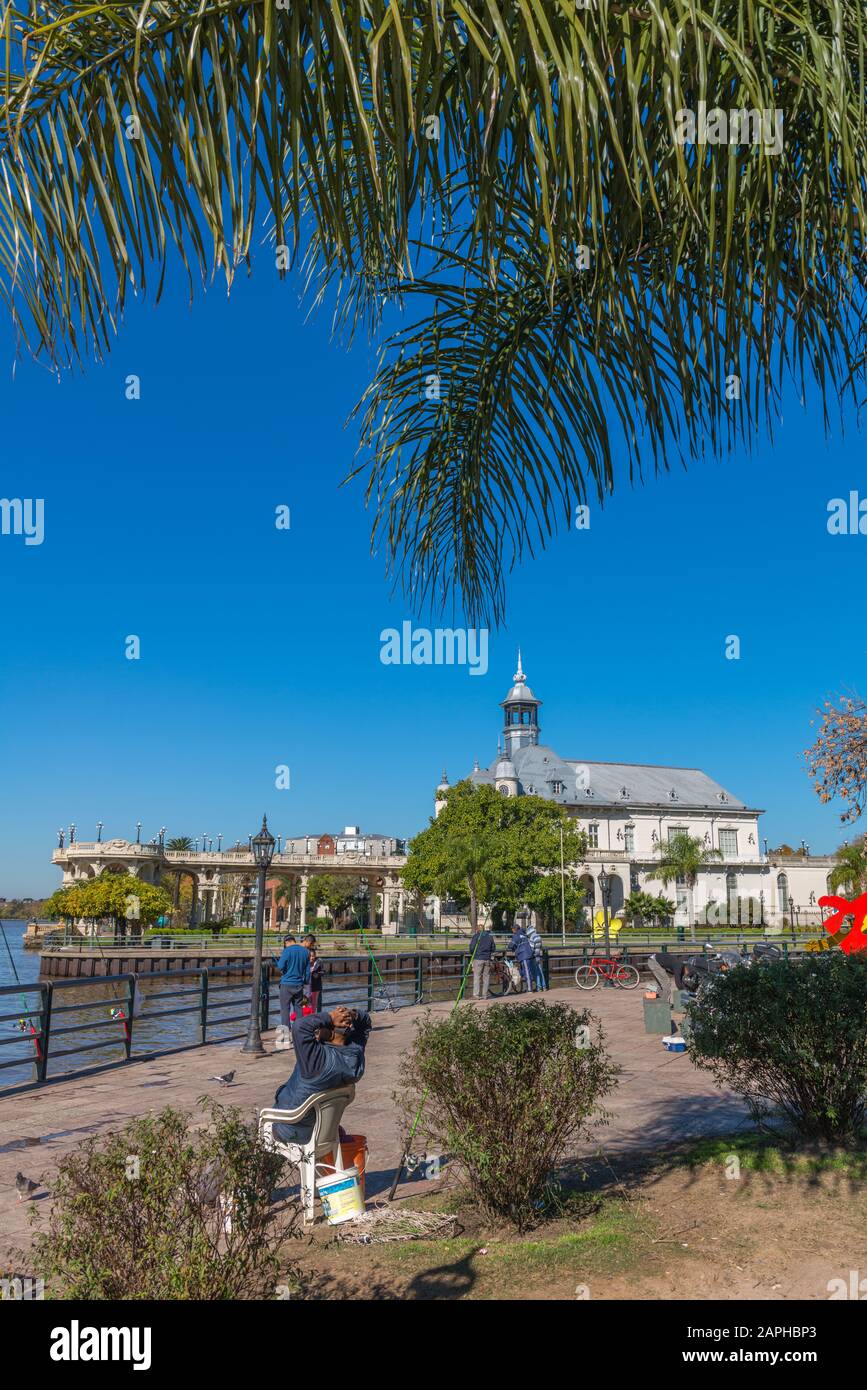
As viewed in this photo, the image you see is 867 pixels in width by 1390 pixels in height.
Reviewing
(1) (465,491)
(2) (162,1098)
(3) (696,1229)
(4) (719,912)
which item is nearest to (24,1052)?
(2) (162,1098)

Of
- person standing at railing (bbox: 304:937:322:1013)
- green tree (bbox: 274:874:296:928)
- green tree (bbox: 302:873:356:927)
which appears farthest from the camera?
green tree (bbox: 274:874:296:928)

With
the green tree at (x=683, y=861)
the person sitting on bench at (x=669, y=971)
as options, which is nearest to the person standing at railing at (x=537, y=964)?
the person sitting on bench at (x=669, y=971)

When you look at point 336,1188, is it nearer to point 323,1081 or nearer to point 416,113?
point 323,1081

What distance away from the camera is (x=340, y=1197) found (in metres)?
5.63

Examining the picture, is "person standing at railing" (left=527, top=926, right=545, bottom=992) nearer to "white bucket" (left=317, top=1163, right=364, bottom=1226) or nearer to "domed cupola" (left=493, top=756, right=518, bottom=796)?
"white bucket" (left=317, top=1163, right=364, bottom=1226)

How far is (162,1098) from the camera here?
970 cm

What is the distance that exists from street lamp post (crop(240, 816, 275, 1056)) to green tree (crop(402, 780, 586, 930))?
46.2m

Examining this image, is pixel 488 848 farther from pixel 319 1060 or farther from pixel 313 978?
pixel 319 1060

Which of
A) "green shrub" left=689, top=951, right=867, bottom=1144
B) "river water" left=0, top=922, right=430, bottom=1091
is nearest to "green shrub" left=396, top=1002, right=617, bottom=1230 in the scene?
"green shrub" left=689, top=951, right=867, bottom=1144

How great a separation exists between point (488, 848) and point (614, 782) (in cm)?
3640

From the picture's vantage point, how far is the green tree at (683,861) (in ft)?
267

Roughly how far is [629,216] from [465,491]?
1277mm

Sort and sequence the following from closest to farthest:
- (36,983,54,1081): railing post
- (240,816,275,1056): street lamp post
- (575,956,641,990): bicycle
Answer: (36,983,54,1081): railing post, (240,816,275,1056): street lamp post, (575,956,641,990): bicycle

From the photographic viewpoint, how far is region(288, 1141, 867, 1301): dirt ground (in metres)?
4.34
